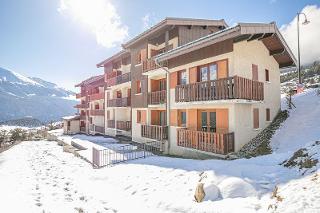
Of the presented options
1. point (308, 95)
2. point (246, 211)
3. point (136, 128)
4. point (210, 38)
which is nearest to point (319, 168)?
point (246, 211)

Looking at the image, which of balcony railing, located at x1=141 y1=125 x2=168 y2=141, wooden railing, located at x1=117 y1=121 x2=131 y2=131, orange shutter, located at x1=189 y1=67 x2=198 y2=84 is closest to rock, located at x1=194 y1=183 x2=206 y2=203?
orange shutter, located at x1=189 y1=67 x2=198 y2=84

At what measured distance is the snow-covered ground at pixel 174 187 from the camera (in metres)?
6.48

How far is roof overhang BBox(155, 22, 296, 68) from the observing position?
41.1 ft

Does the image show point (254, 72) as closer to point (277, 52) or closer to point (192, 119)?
point (277, 52)

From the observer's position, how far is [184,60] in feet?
56.2

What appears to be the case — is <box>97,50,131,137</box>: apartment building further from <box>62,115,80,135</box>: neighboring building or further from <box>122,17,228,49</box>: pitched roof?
<box>62,115,80,135</box>: neighboring building

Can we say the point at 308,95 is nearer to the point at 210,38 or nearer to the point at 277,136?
the point at 277,136

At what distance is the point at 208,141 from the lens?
1391 cm

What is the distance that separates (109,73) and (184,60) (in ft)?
58.7

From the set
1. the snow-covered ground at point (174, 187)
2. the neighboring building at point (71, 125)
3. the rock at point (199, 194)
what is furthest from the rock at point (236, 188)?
the neighboring building at point (71, 125)

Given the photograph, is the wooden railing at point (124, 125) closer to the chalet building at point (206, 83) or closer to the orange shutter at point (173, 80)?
the chalet building at point (206, 83)

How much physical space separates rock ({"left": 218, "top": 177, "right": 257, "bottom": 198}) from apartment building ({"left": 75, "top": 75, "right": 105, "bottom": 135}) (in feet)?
93.7

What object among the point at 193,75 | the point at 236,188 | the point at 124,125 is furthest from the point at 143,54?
the point at 236,188

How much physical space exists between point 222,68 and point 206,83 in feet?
4.34
